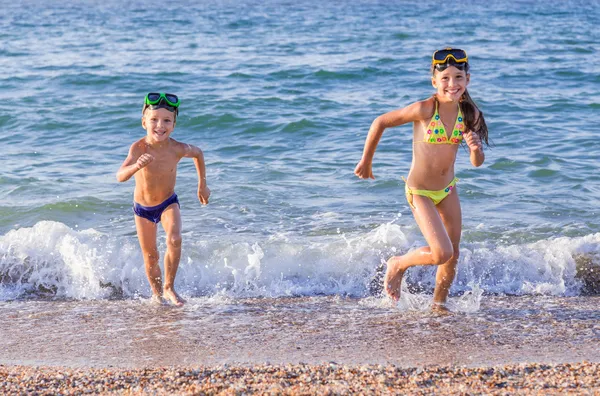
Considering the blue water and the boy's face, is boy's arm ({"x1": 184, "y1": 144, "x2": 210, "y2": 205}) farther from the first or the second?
the blue water

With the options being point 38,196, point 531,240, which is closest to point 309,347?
point 531,240

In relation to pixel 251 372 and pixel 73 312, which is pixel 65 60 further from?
pixel 251 372

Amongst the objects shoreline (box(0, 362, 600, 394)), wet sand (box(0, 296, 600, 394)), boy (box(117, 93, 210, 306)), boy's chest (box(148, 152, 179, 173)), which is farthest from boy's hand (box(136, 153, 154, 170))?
shoreline (box(0, 362, 600, 394))

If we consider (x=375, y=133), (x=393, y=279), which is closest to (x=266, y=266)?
(x=393, y=279)

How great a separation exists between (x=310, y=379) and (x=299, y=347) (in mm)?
795

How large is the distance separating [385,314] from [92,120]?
810 centimetres

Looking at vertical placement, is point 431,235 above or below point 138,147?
below

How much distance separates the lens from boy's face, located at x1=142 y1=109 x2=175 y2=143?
582 cm

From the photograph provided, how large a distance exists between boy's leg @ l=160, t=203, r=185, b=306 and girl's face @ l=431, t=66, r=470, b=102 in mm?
2012

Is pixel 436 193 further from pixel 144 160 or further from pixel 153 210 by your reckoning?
pixel 153 210

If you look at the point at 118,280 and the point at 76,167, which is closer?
the point at 118,280

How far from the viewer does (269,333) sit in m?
5.37

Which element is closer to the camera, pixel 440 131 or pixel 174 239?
pixel 440 131

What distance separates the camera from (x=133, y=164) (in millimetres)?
5719
